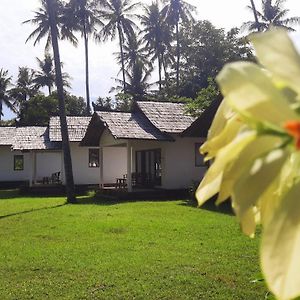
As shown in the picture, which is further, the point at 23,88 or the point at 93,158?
the point at 23,88

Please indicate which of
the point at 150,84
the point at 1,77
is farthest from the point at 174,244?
the point at 1,77

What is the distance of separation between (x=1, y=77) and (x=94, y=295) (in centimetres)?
5236

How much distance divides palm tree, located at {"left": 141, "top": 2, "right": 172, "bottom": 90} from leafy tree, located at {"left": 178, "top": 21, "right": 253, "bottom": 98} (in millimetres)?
2500

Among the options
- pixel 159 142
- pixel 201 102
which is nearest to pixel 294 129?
pixel 201 102

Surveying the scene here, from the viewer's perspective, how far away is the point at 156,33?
45.3m

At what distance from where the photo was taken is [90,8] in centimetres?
4181

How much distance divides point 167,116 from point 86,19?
22981mm

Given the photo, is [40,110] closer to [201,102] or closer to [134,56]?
[134,56]

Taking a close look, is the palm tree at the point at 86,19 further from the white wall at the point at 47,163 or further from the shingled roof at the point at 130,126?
the shingled roof at the point at 130,126

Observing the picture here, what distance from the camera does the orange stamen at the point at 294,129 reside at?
1.07ft

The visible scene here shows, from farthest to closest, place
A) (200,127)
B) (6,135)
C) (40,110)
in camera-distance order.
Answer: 1. (40,110)
2. (6,135)
3. (200,127)

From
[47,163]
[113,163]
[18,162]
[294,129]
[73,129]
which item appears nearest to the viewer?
[294,129]

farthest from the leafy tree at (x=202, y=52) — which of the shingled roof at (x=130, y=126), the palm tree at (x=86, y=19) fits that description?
the shingled roof at (x=130, y=126)

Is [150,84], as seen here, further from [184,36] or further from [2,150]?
[2,150]
